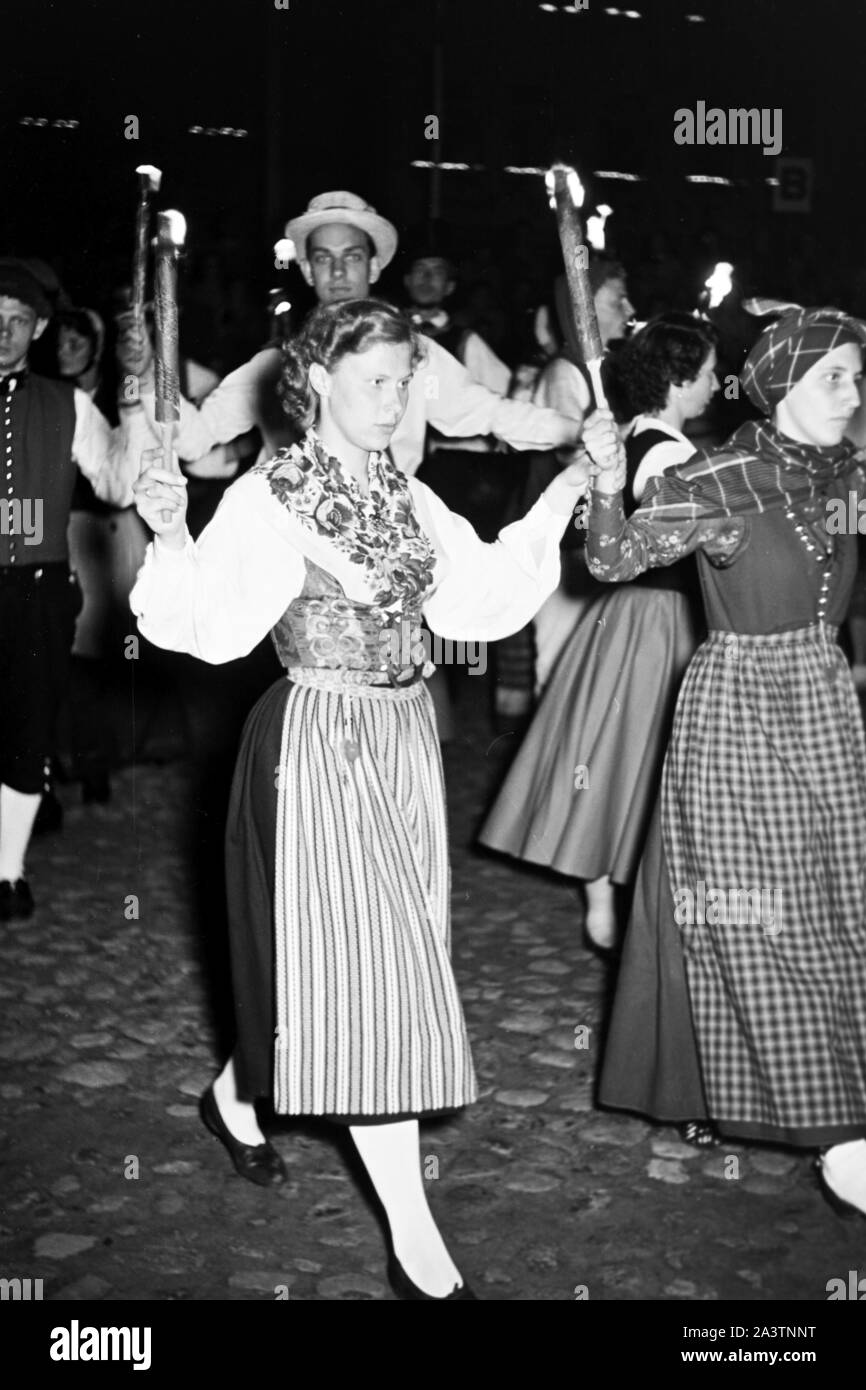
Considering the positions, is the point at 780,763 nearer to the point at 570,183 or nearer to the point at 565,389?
the point at 570,183

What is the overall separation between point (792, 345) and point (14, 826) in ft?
9.68

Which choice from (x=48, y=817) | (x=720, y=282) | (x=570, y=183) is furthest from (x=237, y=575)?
(x=48, y=817)

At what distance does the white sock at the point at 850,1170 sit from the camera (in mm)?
3145

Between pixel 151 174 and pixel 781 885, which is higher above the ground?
pixel 151 174

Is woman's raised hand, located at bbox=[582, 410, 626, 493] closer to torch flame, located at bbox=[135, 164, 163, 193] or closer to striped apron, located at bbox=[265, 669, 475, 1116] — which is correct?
striped apron, located at bbox=[265, 669, 475, 1116]

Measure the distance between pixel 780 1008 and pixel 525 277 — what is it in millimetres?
6602

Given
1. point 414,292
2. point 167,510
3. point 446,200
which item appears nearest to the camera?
point 167,510

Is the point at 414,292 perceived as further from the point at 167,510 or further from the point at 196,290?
the point at 167,510

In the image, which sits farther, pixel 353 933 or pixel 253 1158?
pixel 253 1158

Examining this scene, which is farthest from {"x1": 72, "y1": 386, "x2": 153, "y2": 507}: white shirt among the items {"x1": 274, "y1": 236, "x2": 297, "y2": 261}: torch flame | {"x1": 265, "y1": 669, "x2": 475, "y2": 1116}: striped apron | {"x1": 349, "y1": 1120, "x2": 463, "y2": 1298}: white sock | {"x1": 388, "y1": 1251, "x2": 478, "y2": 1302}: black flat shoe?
{"x1": 388, "y1": 1251, "x2": 478, "y2": 1302}: black flat shoe

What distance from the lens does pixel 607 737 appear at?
453 centimetres

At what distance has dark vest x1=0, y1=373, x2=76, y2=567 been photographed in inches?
203

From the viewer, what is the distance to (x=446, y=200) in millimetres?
10070

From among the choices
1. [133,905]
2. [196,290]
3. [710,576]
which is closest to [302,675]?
[710,576]
